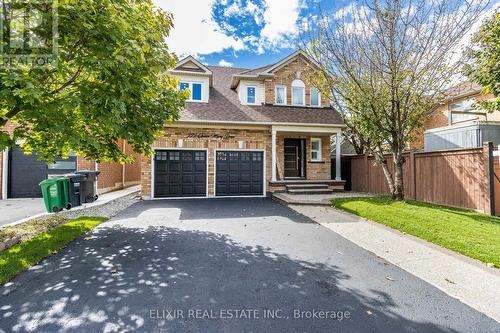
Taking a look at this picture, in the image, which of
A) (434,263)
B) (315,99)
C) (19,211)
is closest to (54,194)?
(19,211)

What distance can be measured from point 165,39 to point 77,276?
509cm

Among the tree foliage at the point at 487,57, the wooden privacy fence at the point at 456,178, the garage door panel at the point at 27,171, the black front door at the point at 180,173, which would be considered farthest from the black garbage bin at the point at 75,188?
the tree foliage at the point at 487,57

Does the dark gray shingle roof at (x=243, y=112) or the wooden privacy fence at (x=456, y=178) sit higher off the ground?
the dark gray shingle roof at (x=243, y=112)

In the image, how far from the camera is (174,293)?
2.93 m

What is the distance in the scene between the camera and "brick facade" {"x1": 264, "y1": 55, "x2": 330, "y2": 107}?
503 inches

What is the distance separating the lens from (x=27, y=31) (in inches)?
146

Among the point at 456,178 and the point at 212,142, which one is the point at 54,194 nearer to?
the point at 212,142

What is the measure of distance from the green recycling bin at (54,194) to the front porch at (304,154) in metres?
8.56

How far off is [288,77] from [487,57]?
26.0 feet

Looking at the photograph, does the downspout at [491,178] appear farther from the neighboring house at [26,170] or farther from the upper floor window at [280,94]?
the neighboring house at [26,170]

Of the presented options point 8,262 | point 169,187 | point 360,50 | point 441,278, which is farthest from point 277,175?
point 8,262

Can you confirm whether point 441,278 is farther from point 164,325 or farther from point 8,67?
point 8,67

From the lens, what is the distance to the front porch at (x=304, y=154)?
12156mm

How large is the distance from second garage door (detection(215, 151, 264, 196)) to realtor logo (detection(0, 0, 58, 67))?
8.24 metres
